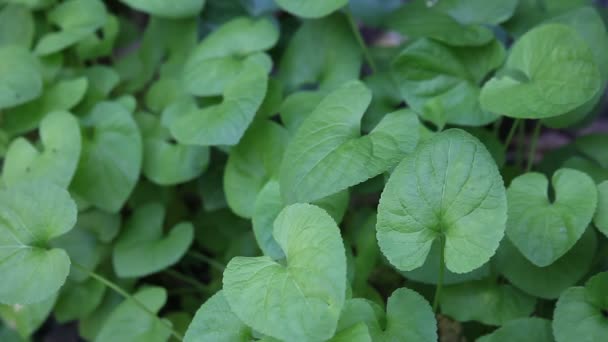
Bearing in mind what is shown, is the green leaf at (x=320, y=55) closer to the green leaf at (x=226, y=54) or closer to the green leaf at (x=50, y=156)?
the green leaf at (x=226, y=54)

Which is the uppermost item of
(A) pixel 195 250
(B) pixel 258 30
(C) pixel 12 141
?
(B) pixel 258 30

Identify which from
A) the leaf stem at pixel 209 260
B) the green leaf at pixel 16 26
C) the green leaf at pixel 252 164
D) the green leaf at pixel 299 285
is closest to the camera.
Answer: the green leaf at pixel 299 285

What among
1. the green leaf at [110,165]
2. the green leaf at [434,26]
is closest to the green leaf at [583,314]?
the green leaf at [434,26]

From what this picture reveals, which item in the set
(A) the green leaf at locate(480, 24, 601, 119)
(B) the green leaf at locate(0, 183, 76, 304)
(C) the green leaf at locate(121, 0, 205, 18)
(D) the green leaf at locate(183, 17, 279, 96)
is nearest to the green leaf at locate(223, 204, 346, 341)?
(B) the green leaf at locate(0, 183, 76, 304)

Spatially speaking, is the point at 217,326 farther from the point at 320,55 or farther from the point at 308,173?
the point at 320,55

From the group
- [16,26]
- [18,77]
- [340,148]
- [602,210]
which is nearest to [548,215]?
[602,210]

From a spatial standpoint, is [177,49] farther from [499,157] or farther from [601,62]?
[601,62]

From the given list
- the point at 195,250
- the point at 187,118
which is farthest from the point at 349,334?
the point at 195,250
